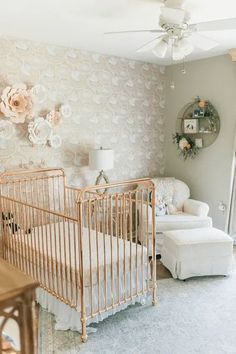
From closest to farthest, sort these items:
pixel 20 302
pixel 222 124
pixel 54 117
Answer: pixel 20 302 < pixel 54 117 < pixel 222 124

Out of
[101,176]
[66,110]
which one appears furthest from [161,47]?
[101,176]

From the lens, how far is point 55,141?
386 cm

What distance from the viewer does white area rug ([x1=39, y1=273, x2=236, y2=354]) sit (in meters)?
2.37

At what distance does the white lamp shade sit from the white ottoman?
117cm

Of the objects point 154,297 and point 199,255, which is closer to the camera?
point 154,297

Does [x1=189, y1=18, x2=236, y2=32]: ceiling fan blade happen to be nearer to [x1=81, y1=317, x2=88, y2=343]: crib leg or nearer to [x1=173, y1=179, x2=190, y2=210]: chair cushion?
[x1=81, y1=317, x2=88, y2=343]: crib leg

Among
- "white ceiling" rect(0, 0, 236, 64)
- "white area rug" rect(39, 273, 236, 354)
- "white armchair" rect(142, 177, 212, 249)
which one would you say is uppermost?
"white ceiling" rect(0, 0, 236, 64)

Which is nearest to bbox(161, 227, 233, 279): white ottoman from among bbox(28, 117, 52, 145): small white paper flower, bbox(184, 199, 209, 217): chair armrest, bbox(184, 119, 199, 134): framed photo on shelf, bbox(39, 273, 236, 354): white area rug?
bbox(39, 273, 236, 354): white area rug

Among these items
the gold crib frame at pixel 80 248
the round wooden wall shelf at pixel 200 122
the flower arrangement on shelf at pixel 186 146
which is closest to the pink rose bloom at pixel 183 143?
the flower arrangement on shelf at pixel 186 146

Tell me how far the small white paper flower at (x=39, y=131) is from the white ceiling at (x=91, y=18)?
2.90 feet

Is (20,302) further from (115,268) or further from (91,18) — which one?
(91,18)

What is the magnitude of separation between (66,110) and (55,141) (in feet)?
1.29

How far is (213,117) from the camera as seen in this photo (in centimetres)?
441

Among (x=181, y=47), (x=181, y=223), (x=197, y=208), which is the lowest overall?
(x=181, y=223)
